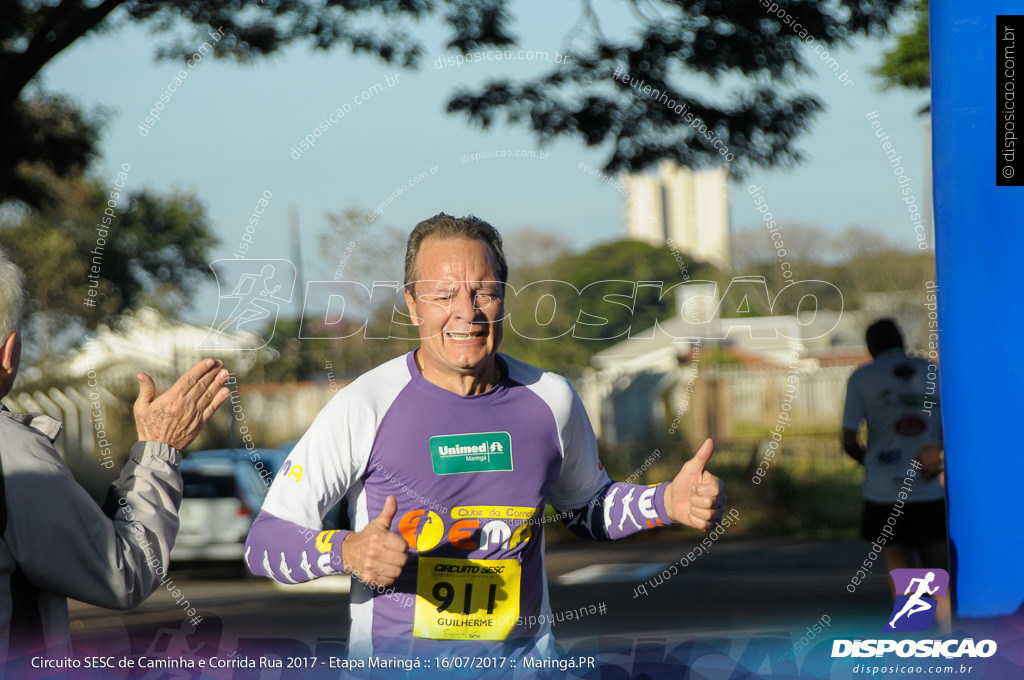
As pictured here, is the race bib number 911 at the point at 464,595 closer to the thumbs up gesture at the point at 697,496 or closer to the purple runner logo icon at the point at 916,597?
the thumbs up gesture at the point at 697,496

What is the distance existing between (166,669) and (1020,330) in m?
2.74

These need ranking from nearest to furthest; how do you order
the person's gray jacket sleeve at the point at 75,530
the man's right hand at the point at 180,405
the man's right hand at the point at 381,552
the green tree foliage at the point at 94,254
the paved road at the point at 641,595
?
1. the person's gray jacket sleeve at the point at 75,530
2. the man's right hand at the point at 381,552
3. the man's right hand at the point at 180,405
4. the green tree foliage at the point at 94,254
5. the paved road at the point at 641,595

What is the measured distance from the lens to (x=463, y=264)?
8.15 feet

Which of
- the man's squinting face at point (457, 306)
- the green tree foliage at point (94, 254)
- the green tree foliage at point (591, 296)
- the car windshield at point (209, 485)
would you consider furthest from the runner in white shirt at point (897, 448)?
the car windshield at point (209, 485)

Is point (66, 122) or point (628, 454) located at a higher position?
point (66, 122)

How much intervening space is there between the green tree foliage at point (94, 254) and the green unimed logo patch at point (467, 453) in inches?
128

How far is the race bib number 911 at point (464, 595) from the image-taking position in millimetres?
2432

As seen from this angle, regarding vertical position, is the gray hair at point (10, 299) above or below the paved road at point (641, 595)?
above

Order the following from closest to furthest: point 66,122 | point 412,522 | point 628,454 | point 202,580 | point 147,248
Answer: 1. point 412,522
2. point 66,122
3. point 147,248
4. point 202,580
5. point 628,454

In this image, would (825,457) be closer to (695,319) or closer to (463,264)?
(695,319)

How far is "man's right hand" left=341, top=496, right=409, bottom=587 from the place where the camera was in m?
2.03

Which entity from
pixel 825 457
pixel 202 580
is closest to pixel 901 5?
pixel 825 457

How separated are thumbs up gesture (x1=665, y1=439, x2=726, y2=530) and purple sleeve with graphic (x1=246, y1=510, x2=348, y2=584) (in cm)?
77

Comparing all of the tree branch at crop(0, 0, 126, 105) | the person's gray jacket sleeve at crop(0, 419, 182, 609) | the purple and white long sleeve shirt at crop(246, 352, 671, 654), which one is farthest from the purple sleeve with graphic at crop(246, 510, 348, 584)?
the tree branch at crop(0, 0, 126, 105)
